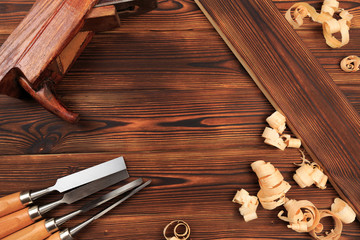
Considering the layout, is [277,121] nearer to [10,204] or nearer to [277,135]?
[277,135]

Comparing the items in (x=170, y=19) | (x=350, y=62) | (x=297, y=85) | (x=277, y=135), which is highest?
(x=170, y=19)

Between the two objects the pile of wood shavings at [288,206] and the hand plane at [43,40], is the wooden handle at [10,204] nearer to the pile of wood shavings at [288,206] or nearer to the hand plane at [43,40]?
the hand plane at [43,40]

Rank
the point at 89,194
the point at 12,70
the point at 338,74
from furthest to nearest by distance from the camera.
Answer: the point at 338,74 → the point at 89,194 → the point at 12,70

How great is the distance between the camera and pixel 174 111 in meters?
0.93

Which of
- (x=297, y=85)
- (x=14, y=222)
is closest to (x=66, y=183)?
(x=14, y=222)

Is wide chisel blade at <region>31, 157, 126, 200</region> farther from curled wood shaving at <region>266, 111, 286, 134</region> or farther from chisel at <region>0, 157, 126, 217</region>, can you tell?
curled wood shaving at <region>266, 111, 286, 134</region>

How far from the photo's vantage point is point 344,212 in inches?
34.9

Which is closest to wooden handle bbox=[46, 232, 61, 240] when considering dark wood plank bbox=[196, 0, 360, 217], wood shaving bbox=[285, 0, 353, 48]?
dark wood plank bbox=[196, 0, 360, 217]

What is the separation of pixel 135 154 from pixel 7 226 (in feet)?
1.28

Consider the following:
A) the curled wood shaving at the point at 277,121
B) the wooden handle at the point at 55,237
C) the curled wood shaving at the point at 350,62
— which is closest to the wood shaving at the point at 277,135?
the curled wood shaving at the point at 277,121

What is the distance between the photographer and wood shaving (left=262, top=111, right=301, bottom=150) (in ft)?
2.95

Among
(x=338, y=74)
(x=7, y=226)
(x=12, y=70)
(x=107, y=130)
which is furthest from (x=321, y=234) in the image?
(x=12, y=70)

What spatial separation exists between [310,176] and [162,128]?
1.60 ft

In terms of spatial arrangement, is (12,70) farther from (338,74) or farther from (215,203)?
(338,74)
